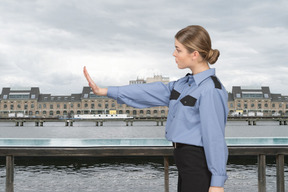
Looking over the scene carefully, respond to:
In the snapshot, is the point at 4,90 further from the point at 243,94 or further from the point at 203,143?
the point at 203,143

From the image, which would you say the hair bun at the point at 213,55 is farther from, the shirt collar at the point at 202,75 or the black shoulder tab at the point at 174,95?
the black shoulder tab at the point at 174,95

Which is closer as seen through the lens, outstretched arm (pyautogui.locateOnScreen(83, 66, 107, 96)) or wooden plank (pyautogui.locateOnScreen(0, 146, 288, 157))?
outstretched arm (pyautogui.locateOnScreen(83, 66, 107, 96))

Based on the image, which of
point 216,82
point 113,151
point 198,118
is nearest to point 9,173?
Answer: point 113,151

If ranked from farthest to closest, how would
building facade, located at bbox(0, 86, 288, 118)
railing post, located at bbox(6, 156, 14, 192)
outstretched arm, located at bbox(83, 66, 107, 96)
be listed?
building facade, located at bbox(0, 86, 288, 118) → railing post, located at bbox(6, 156, 14, 192) → outstretched arm, located at bbox(83, 66, 107, 96)

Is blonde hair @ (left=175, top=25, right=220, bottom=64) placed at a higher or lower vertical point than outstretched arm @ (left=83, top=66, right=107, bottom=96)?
higher

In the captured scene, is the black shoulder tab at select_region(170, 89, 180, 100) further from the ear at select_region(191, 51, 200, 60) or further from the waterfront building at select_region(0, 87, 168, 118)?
the waterfront building at select_region(0, 87, 168, 118)

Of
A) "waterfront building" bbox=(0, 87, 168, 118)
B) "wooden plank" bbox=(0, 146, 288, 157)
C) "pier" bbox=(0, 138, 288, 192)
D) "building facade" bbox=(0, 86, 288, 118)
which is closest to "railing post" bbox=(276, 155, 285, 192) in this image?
"pier" bbox=(0, 138, 288, 192)

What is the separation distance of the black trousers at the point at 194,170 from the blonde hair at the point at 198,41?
0.52 metres

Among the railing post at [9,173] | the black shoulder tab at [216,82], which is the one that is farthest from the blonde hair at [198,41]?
the railing post at [9,173]

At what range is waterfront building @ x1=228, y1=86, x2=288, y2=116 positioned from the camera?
101500mm

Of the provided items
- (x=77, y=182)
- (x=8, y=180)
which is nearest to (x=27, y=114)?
(x=77, y=182)

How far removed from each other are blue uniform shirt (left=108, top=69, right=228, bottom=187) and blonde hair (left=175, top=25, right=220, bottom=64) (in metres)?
0.10

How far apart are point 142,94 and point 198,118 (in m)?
0.48

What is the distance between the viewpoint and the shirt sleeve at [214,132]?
1.69 metres
